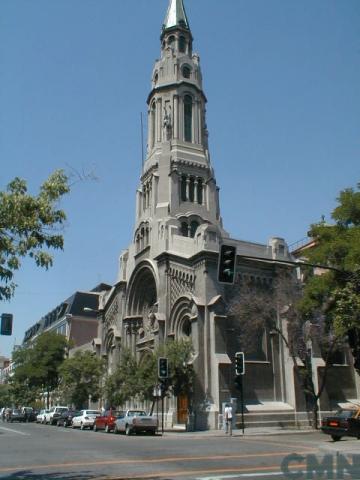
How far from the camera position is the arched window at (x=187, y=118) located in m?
52.9

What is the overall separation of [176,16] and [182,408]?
1687 inches

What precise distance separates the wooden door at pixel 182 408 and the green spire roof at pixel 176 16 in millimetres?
40305

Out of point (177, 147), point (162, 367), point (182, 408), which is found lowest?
point (182, 408)

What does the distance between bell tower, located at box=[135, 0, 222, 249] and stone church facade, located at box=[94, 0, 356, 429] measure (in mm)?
104

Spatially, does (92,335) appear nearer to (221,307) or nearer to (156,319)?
(156,319)

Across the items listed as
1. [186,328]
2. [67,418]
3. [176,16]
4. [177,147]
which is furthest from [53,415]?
[176,16]

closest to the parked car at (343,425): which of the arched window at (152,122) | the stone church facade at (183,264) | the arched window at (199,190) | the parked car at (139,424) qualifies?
the parked car at (139,424)

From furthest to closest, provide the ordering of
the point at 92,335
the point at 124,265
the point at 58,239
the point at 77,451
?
the point at 92,335, the point at 124,265, the point at 77,451, the point at 58,239

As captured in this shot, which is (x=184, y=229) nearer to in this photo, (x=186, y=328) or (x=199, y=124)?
(x=186, y=328)

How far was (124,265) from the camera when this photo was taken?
168 feet

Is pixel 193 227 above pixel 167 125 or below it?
below

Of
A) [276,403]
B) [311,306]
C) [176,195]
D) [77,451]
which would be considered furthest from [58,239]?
[176,195]

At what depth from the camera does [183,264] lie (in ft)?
132

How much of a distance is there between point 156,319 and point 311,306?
49.2 feet
